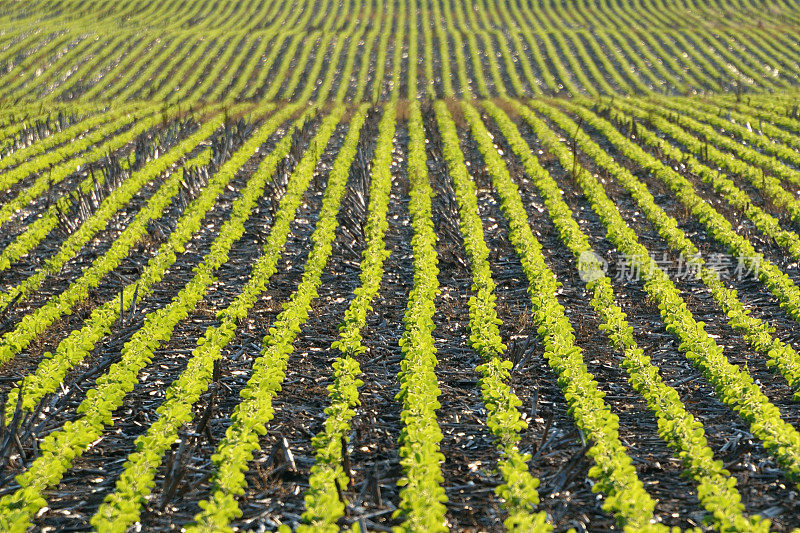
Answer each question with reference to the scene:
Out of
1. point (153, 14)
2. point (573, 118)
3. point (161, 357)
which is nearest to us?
point (161, 357)

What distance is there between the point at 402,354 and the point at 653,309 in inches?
144

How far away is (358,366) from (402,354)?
805mm

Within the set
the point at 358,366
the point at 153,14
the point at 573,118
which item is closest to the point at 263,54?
the point at 153,14

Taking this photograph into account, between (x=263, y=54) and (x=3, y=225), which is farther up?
(x=263, y=54)

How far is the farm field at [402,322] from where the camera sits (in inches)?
218

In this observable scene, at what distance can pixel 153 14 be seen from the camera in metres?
42.8

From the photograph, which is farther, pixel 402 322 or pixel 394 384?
pixel 402 322

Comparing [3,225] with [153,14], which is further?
[153,14]

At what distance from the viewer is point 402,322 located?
874 centimetres

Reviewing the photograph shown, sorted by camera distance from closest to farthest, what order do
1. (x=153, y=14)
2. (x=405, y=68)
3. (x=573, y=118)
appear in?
(x=573, y=118) → (x=405, y=68) → (x=153, y=14)

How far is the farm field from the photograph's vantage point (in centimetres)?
553

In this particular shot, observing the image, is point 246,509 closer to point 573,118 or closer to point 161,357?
point 161,357

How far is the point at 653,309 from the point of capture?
29.2 feet

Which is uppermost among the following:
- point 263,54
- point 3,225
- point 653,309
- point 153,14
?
point 153,14
